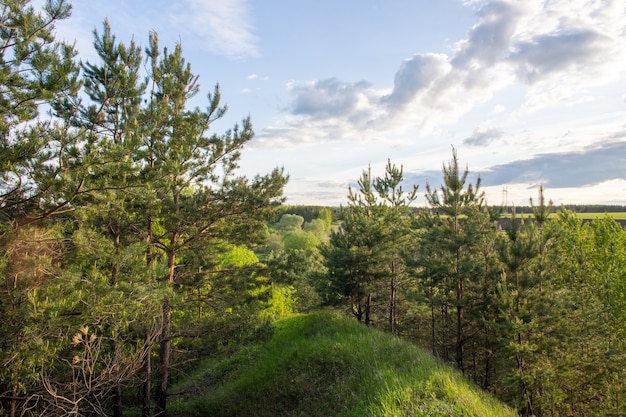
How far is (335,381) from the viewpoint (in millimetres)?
10016

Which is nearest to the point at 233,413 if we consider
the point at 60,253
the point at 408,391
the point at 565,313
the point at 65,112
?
the point at 408,391

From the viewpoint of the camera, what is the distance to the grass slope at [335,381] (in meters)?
7.73

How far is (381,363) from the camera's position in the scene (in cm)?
969

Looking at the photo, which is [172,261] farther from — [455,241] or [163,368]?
[455,241]

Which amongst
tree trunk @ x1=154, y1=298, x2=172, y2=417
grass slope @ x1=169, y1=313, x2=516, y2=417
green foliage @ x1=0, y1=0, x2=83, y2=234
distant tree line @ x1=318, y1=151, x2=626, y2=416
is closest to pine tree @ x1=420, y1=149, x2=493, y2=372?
distant tree line @ x1=318, y1=151, x2=626, y2=416

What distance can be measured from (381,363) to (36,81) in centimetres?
994

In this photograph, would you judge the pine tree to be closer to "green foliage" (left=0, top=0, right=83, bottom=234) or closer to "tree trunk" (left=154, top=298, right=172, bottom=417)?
"tree trunk" (left=154, top=298, right=172, bottom=417)

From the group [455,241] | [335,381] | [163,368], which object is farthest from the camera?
[455,241]

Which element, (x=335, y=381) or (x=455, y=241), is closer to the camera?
(x=335, y=381)

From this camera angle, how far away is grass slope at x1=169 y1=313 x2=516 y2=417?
7.73m

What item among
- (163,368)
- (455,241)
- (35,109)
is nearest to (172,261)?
(163,368)

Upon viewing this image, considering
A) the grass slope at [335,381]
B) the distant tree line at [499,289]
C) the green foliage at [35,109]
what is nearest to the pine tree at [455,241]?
the distant tree line at [499,289]

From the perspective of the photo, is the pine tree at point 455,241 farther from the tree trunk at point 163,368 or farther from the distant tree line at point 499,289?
the tree trunk at point 163,368

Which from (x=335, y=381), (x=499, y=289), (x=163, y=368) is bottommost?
(x=163, y=368)
